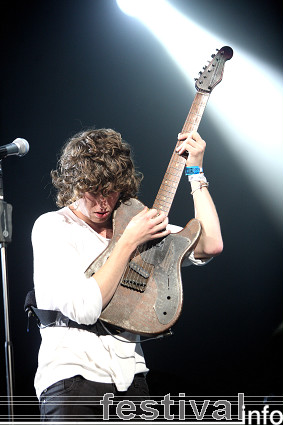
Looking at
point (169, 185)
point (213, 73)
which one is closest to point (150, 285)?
point (169, 185)

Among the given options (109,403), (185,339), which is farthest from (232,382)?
(109,403)

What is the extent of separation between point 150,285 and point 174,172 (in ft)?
1.78

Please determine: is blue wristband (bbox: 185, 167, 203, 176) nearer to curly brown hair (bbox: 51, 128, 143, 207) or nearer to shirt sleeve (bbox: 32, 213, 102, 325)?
curly brown hair (bbox: 51, 128, 143, 207)

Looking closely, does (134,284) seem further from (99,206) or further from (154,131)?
(154,131)

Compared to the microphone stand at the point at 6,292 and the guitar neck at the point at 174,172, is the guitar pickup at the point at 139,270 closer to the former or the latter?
the guitar neck at the point at 174,172

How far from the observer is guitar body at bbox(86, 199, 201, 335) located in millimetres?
1844

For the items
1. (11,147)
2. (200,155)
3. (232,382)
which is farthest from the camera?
(232,382)

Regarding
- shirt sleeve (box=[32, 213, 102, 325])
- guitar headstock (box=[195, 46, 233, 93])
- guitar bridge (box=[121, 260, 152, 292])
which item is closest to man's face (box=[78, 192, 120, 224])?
shirt sleeve (box=[32, 213, 102, 325])

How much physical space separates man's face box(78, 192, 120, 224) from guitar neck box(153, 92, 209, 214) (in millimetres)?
191

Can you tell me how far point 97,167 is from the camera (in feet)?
6.94

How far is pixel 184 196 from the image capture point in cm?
346

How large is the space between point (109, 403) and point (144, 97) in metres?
2.30

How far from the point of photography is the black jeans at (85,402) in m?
1.74

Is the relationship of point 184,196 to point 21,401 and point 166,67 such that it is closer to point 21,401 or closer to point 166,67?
point 166,67
